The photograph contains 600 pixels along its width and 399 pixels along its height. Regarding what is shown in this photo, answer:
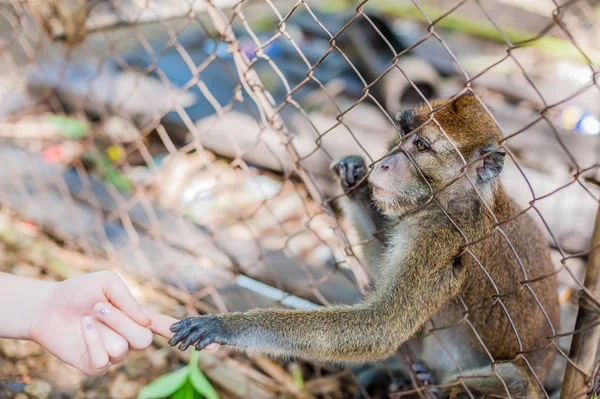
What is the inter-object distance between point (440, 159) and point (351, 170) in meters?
0.64

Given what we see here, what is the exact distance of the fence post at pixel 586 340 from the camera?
74.4 inches

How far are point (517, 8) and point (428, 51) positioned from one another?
54.6 inches

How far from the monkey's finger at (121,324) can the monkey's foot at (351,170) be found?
4.57 feet

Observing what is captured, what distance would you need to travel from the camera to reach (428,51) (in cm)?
623

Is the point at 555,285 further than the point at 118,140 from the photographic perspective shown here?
No

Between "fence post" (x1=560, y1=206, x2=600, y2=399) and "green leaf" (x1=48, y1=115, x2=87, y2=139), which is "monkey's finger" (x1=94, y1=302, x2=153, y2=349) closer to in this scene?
"fence post" (x1=560, y1=206, x2=600, y2=399)

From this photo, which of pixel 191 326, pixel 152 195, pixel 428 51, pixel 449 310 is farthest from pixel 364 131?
pixel 191 326

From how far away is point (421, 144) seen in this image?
2.55 metres

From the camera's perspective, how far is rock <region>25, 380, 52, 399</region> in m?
3.19

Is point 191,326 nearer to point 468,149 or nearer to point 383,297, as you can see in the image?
point 383,297

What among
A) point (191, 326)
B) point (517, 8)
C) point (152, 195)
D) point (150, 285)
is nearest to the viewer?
point (191, 326)

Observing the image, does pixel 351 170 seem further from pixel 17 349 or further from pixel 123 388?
pixel 17 349

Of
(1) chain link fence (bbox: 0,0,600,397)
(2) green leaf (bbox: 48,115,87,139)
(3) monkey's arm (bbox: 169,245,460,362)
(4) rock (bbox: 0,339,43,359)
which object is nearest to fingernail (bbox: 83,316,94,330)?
(3) monkey's arm (bbox: 169,245,460,362)

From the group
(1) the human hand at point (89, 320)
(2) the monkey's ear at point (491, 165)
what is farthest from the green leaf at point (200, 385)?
(2) the monkey's ear at point (491, 165)
